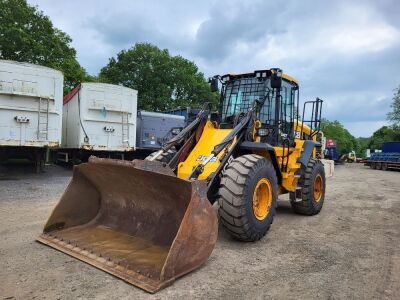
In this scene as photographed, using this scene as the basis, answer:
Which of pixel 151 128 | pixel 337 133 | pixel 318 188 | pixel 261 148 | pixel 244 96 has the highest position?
pixel 337 133

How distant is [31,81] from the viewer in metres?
10.6

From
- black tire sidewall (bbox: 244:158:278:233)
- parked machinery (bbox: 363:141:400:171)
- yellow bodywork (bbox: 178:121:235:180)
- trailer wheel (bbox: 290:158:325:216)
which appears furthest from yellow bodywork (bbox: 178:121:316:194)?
parked machinery (bbox: 363:141:400:171)

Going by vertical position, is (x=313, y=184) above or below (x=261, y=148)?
below

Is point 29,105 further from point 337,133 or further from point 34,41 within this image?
point 337,133

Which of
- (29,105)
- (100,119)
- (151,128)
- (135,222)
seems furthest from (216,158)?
(151,128)

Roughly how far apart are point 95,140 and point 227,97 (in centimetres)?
695

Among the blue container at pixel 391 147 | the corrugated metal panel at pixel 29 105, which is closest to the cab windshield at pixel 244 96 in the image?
the corrugated metal panel at pixel 29 105

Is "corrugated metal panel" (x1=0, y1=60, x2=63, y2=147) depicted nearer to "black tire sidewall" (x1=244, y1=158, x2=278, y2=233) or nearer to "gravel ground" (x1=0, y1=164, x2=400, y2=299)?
"gravel ground" (x1=0, y1=164, x2=400, y2=299)

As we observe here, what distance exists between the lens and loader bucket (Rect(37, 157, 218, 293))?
12.1 ft

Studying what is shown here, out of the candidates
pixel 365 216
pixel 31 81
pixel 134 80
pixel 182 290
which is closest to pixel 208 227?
pixel 182 290

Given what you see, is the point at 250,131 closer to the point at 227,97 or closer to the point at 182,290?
the point at 227,97

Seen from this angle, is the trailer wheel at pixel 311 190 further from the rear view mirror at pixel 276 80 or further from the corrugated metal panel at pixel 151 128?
the corrugated metal panel at pixel 151 128

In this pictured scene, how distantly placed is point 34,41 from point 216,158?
22.2m

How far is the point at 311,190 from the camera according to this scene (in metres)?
6.85
